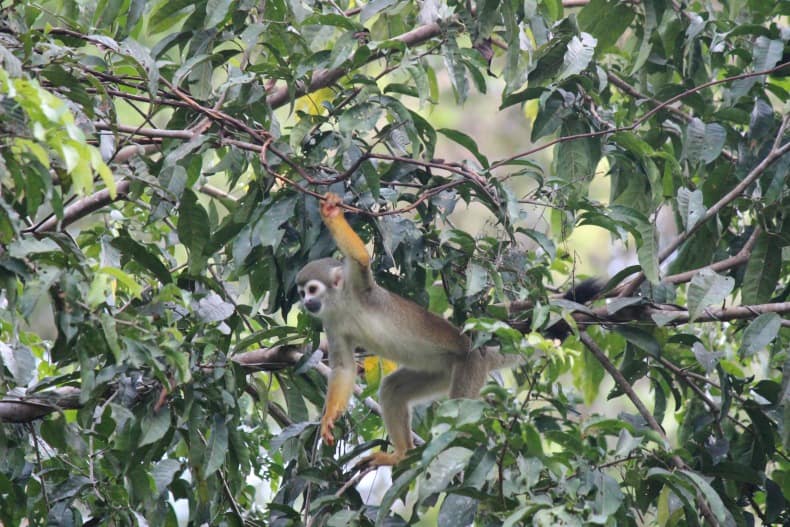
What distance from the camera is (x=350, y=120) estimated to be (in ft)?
10.6

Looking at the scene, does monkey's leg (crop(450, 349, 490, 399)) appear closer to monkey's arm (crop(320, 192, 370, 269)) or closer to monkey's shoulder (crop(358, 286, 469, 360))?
monkey's shoulder (crop(358, 286, 469, 360))

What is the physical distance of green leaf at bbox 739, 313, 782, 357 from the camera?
3.31m

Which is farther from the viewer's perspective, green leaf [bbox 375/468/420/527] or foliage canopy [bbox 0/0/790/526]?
foliage canopy [bbox 0/0/790/526]

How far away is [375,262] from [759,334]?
156cm

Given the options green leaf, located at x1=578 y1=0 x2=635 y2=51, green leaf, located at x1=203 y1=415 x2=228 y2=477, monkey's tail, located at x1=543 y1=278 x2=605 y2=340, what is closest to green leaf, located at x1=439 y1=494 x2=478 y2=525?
green leaf, located at x1=203 y1=415 x2=228 y2=477

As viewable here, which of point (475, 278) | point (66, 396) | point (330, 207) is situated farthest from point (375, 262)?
point (66, 396)

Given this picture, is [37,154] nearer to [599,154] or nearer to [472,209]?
[599,154]

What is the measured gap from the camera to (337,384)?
410 centimetres

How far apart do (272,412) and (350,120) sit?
5.08 feet

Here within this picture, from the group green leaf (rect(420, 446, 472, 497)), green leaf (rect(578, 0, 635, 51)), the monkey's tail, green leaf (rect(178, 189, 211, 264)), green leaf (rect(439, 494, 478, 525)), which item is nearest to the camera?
green leaf (rect(420, 446, 472, 497))

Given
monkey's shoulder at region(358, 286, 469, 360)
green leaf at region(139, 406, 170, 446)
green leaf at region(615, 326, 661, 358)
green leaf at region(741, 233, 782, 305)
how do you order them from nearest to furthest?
green leaf at region(139, 406, 170, 446) < green leaf at region(615, 326, 661, 358) < green leaf at region(741, 233, 782, 305) < monkey's shoulder at region(358, 286, 469, 360)

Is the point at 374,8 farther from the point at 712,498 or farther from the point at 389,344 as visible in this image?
the point at 712,498

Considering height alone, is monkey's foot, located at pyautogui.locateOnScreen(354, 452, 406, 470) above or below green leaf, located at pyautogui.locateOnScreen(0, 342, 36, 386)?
below

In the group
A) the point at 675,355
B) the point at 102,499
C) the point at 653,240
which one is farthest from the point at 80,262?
the point at 675,355
